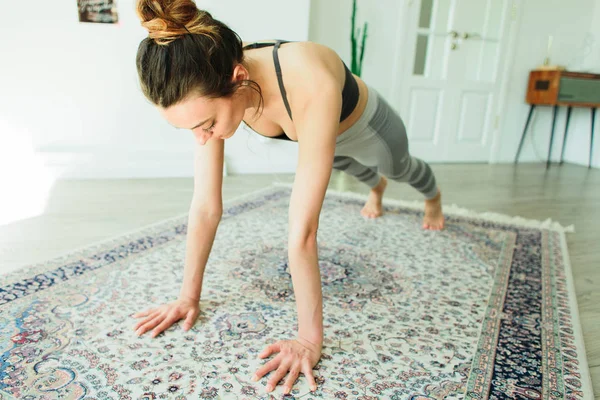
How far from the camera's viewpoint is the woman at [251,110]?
76cm

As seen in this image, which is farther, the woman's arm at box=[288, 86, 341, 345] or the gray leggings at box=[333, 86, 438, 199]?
the gray leggings at box=[333, 86, 438, 199]

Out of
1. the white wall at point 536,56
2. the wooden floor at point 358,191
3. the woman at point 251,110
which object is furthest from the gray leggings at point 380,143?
the white wall at point 536,56

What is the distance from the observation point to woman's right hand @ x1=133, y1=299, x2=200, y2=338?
1.10 metres

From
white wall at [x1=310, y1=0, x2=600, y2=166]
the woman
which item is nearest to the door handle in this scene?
white wall at [x1=310, y1=0, x2=600, y2=166]

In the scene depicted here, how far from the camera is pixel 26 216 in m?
1.93

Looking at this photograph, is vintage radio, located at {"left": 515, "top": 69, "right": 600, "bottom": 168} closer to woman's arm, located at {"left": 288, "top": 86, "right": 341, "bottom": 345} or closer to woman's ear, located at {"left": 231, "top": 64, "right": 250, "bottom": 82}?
woman's arm, located at {"left": 288, "top": 86, "right": 341, "bottom": 345}

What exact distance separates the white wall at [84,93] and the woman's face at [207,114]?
1.59 metres

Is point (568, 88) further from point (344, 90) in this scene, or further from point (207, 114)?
point (207, 114)

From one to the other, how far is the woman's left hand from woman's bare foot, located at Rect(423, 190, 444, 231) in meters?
1.20

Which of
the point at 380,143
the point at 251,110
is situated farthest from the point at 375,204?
the point at 251,110

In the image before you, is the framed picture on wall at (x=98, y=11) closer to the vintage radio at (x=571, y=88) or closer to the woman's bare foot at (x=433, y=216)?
the woman's bare foot at (x=433, y=216)

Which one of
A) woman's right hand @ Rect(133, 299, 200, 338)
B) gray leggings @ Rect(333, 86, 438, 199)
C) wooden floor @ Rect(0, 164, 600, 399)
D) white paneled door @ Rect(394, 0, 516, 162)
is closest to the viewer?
woman's right hand @ Rect(133, 299, 200, 338)

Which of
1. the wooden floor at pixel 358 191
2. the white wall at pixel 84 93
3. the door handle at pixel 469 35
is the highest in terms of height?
the door handle at pixel 469 35

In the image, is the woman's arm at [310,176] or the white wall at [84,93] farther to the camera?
the white wall at [84,93]
